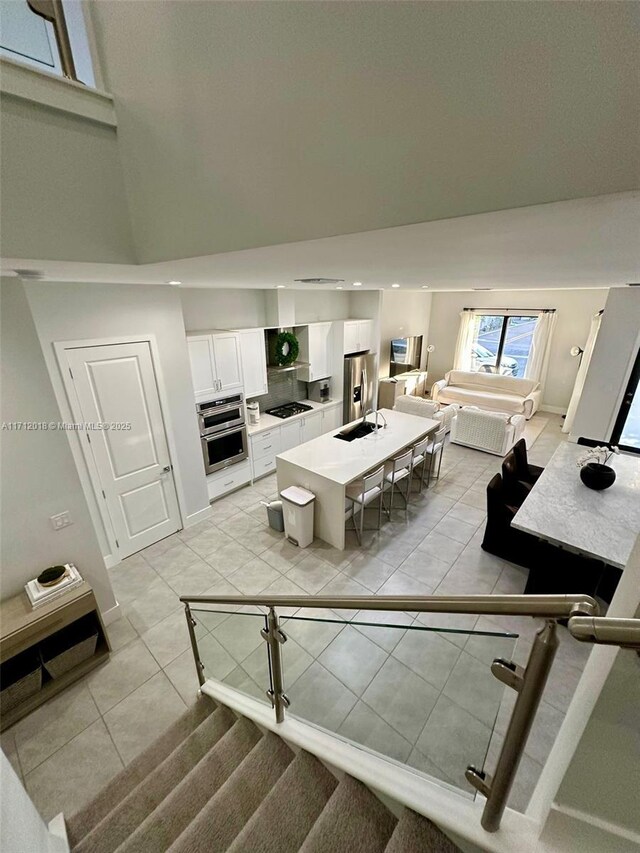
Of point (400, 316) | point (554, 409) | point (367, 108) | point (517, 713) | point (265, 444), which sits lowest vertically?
point (554, 409)

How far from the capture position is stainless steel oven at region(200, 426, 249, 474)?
428 centimetres

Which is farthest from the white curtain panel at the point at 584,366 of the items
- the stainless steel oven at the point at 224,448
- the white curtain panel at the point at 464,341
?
the stainless steel oven at the point at 224,448

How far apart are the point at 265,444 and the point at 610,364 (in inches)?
175

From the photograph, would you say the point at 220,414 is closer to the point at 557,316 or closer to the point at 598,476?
the point at 598,476

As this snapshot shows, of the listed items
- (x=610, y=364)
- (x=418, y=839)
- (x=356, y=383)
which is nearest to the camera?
(x=418, y=839)

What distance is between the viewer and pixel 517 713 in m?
0.88

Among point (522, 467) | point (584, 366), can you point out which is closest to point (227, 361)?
point (522, 467)

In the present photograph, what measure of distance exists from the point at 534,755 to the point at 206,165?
10.9 ft

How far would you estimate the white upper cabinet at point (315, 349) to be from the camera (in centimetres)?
554

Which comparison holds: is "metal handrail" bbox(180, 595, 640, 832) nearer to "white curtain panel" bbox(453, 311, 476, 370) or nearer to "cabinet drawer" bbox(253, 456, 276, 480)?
"cabinet drawer" bbox(253, 456, 276, 480)

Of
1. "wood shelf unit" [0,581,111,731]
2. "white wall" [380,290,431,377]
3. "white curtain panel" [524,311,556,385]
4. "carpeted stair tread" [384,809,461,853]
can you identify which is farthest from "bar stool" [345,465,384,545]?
"white curtain panel" [524,311,556,385]

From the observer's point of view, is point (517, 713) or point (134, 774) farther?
point (134, 774)

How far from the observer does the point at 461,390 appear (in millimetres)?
7535

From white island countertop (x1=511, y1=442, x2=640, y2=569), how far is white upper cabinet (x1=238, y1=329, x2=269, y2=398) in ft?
11.5
